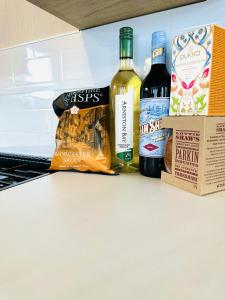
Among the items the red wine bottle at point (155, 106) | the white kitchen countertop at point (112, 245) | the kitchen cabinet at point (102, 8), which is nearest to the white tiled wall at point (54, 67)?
the kitchen cabinet at point (102, 8)

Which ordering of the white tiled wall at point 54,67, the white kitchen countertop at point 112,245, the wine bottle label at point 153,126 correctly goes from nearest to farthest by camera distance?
the white kitchen countertop at point 112,245, the wine bottle label at point 153,126, the white tiled wall at point 54,67

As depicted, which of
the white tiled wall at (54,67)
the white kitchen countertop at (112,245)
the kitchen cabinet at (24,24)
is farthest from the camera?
the kitchen cabinet at (24,24)

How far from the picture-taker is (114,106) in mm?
701

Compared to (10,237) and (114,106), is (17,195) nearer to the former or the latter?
(10,237)

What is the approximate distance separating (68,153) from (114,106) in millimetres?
193

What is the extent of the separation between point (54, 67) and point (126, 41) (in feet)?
1.32

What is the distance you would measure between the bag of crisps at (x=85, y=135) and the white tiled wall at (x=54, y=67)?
0.52ft

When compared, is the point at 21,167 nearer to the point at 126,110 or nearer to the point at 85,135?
the point at 85,135

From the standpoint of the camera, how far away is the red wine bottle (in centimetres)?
60

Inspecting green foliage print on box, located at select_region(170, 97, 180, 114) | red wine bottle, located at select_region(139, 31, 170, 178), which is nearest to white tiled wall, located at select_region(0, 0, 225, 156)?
red wine bottle, located at select_region(139, 31, 170, 178)

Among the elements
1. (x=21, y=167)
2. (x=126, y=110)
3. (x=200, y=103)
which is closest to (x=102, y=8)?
(x=126, y=110)

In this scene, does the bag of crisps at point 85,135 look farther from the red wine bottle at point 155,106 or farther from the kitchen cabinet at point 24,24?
the kitchen cabinet at point 24,24

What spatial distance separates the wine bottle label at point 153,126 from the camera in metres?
0.60

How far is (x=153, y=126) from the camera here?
0.62 metres
